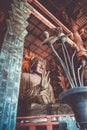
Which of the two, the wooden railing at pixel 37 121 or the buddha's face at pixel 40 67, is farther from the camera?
the buddha's face at pixel 40 67

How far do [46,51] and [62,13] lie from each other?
79.3 inches

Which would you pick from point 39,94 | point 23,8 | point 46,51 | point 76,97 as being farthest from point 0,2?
point 76,97

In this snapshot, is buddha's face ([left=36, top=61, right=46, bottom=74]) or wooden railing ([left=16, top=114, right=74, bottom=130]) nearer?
wooden railing ([left=16, top=114, right=74, bottom=130])

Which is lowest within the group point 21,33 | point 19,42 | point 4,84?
point 4,84

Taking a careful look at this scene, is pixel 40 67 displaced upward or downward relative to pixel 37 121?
upward

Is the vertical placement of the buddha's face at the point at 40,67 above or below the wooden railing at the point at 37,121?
above

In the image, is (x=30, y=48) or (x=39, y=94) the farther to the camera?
(x=30, y=48)

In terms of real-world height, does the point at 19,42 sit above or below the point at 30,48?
below

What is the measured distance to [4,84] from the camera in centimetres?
262

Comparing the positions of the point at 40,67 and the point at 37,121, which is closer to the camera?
the point at 37,121

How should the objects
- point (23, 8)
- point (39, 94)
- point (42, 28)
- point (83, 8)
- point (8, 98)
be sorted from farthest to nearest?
1. point (83, 8)
2. point (42, 28)
3. point (39, 94)
4. point (23, 8)
5. point (8, 98)

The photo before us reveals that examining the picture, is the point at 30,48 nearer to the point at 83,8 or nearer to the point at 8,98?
the point at 83,8

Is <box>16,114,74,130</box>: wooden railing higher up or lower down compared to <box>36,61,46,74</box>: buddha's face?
lower down

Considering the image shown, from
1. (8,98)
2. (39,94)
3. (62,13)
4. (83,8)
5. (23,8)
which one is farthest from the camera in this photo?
(62,13)
